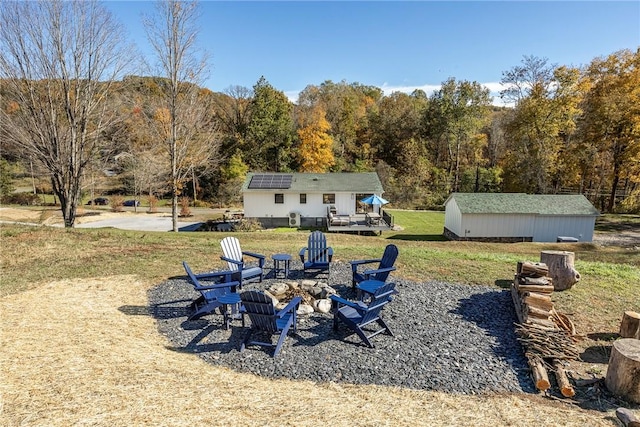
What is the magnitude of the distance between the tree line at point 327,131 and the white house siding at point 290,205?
16.9 ft

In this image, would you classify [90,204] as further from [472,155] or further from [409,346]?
[472,155]

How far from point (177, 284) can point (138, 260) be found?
2.48 metres

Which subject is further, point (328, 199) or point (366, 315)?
point (328, 199)

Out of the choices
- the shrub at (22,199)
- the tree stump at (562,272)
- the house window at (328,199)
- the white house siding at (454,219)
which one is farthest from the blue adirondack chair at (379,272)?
the shrub at (22,199)

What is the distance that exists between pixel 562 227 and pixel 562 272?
14.4 metres

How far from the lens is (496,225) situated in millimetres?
19312

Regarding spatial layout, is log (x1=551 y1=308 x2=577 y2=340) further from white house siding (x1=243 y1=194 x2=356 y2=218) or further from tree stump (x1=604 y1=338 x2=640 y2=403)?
white house siding (x1=243 y1=194 x2=356 y2=218)

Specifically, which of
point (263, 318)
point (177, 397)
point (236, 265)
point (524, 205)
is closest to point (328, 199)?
point (524, 205)

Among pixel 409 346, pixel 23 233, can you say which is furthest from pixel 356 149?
pixel 409 346

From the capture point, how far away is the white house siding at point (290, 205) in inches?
919

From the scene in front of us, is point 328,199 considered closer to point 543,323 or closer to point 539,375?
point 543,323

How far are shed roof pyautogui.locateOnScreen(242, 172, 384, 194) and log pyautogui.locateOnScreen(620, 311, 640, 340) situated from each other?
18.0 meters

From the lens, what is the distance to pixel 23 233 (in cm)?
1098

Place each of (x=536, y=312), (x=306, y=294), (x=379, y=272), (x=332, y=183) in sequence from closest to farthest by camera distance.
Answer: (x=536, y=312)
(x=306, y=294)
(x=379, y=272)
(x=332, y=183)
